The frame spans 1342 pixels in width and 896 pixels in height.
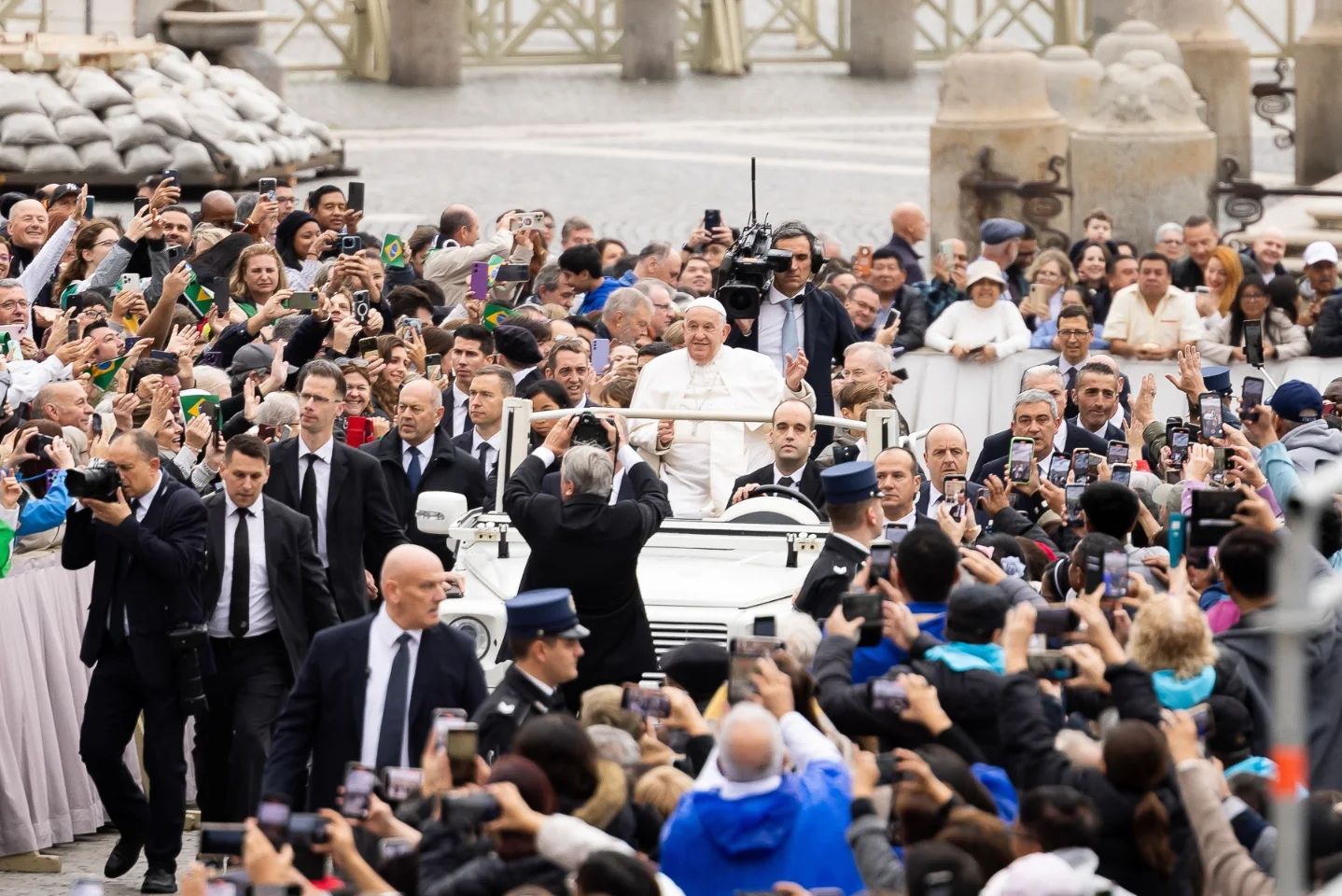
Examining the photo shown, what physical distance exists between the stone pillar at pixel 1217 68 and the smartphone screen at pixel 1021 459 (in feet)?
54.6

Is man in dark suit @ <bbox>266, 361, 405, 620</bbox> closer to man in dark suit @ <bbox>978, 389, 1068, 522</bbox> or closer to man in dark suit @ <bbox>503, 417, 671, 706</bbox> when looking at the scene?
man in dark suit @ <bbox>503, 417, 671, 706</bbox>

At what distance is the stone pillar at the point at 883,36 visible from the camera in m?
42.2

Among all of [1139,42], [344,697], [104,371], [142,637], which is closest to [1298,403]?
[344,697]

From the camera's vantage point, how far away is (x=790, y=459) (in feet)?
41.8

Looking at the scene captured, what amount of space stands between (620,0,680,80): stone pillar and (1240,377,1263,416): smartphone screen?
1170 inches

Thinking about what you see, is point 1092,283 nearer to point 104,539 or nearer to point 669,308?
point 669,308

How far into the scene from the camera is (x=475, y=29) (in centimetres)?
4325

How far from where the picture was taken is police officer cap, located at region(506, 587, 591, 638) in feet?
29.5

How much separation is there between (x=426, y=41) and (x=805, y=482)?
93.7 feet

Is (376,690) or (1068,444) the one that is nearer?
(376,690)

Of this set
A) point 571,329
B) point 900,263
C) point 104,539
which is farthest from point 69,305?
point 900,263

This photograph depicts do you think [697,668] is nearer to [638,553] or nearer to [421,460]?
[638,553]

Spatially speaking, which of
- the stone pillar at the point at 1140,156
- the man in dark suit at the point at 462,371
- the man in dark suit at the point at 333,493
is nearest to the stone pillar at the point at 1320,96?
the stone pillar at the point at 1140,156

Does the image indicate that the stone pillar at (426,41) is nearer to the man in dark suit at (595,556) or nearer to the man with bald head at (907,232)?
the man with bald head at (907,232)
